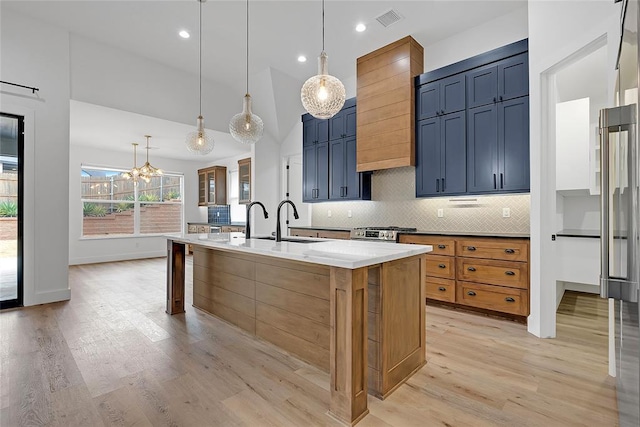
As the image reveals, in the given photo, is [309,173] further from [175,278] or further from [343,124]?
[175,278]

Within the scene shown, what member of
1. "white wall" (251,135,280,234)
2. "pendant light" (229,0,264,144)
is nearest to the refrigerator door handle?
"pendant light" (229,0,264,144)

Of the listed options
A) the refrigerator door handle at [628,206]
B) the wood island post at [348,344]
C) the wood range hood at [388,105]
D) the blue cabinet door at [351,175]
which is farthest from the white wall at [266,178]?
the refrigerator door handle at [628,206]

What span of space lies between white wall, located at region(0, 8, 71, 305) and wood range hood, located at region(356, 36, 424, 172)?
3.93 metres

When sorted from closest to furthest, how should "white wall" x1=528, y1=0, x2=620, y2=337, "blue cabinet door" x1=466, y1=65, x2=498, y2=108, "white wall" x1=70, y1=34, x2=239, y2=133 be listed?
"white wall" x1=528, y1=0, x2=620, y2=337
"blue cabinet door" x1=466, y1=65, x2=498, y2=108
"white wall" x1=70, y1=34, x2=239, y2=133

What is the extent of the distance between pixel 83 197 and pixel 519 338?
8.32 m

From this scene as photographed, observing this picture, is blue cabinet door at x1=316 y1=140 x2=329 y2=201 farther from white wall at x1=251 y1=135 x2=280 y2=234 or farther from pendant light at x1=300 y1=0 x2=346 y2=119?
pendant light at x1=300 y1=0 x2=346 y2=119

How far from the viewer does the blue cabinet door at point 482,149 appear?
11.3 ft

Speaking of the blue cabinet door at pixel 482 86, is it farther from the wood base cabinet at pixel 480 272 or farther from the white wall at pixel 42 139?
the white wall at pixel 42 139

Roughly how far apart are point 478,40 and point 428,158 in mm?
1589

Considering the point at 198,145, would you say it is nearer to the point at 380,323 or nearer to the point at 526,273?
the point at 380,323

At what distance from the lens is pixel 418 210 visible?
4434 mm

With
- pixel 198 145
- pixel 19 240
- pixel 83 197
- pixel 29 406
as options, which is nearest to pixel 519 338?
pixel 29 406

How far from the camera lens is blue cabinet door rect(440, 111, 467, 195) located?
3.70 m

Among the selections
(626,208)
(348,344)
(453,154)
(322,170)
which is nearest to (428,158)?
(453,154)
